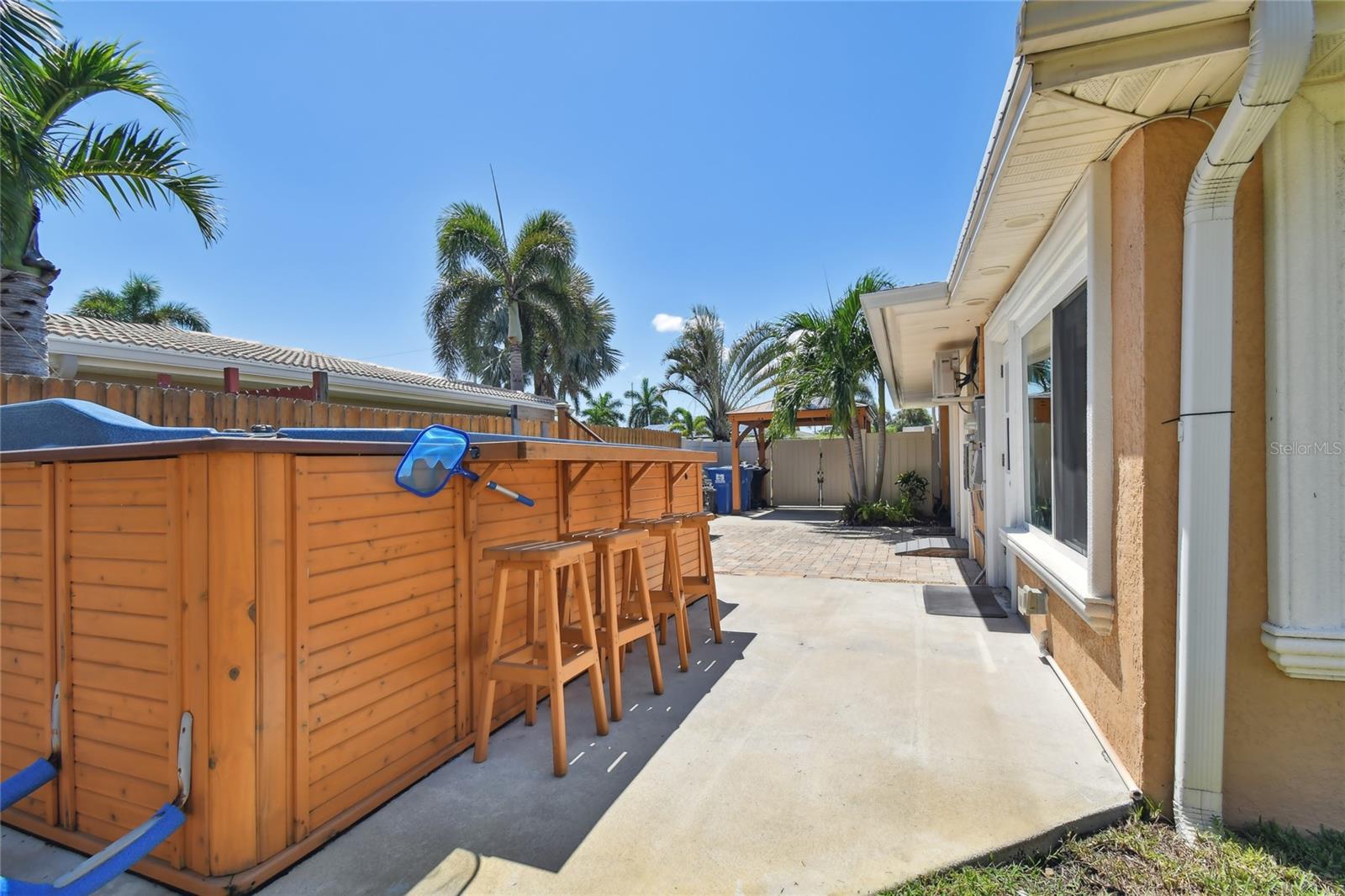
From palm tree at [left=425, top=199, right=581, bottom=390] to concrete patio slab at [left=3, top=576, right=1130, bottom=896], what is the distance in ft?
45.3

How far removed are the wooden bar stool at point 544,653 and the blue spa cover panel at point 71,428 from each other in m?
1.22

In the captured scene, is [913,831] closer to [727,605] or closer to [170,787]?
[170,787]

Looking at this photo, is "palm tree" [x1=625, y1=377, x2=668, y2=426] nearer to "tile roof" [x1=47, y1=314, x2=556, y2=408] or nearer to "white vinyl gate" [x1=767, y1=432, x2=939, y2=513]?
"white vinyl gate" [x1=767, y1=432, x2=939, y2=513]

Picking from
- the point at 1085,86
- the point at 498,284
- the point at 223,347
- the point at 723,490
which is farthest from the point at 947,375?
the point at 498,284

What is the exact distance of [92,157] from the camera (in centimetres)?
470

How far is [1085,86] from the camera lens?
173 centimetres

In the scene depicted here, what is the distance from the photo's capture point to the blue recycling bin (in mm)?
14266

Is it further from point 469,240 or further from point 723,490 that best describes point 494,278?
point 723,490

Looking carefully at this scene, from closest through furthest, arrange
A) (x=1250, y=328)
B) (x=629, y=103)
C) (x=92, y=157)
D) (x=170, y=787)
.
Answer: (x=170, y=787) → (x=1250, y=328) → (x=92, y=157) → (x=629, y=103)

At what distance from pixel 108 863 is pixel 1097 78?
3494 mm

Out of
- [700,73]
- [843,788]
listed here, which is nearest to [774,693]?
[843,788]

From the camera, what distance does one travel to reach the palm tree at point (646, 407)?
1347 inches

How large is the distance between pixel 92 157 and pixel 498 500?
5.11m

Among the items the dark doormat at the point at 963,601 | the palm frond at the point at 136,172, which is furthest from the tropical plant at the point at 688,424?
the palm frond at the point at 136,172
